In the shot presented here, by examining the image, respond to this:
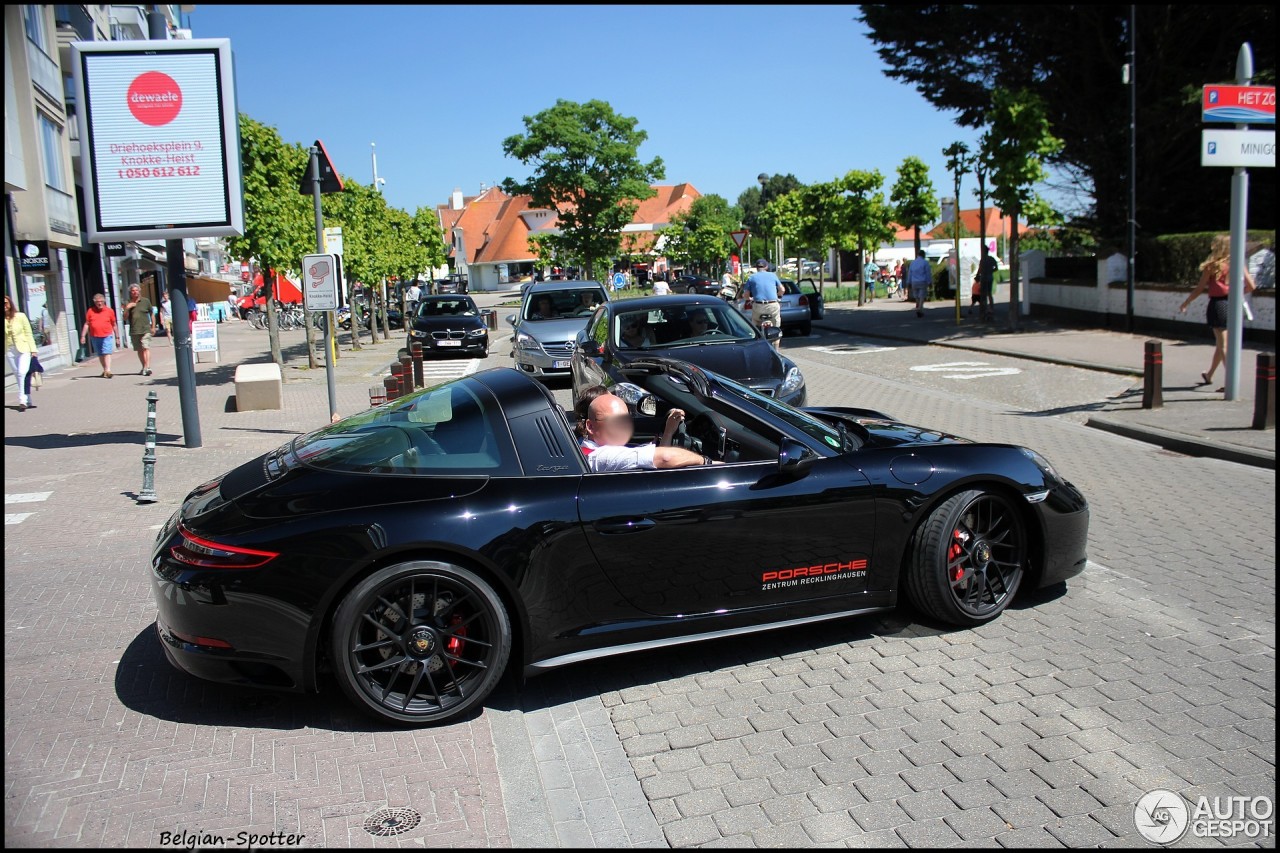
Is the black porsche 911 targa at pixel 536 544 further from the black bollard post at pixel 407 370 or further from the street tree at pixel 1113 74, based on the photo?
the street tree at pixel 1113 74

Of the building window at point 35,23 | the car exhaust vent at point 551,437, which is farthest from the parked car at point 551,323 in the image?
the building window at point 35,23

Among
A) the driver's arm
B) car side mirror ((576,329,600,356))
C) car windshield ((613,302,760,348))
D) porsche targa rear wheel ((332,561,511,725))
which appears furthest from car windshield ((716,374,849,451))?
car side mirror ((576,329,600,356))

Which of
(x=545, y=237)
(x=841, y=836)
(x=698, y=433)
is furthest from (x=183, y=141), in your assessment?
(x=545, y=237)

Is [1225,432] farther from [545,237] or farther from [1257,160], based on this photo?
[545,237]

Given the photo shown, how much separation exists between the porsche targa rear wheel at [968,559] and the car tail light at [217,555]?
296 centimetres

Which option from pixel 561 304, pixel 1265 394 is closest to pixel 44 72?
pixel 561 304

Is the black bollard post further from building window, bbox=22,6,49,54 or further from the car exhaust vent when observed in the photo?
building window, bbox=22,6,49,54

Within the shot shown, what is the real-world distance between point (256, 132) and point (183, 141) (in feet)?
28.3

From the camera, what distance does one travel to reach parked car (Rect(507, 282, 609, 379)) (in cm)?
1620

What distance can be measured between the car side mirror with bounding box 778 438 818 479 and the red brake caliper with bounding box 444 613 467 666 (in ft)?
5.15

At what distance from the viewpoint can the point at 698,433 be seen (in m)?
5.26

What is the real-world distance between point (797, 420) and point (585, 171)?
5800 cm

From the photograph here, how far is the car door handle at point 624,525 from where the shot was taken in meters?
4.22

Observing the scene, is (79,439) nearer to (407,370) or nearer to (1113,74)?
(407,370)
